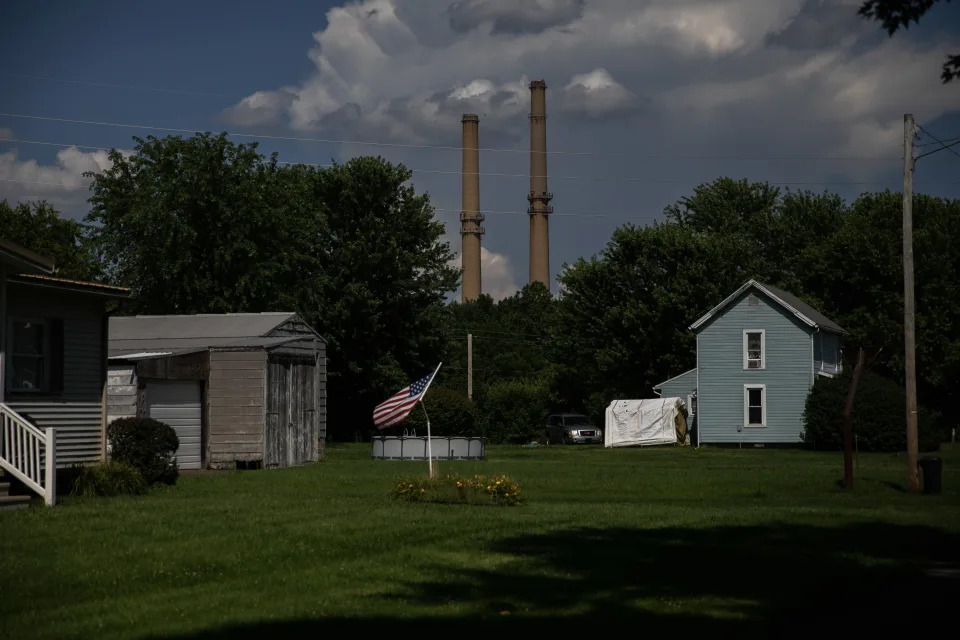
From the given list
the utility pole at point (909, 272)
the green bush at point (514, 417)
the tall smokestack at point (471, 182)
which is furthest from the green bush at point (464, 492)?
the tall smokestack at point (471, 182)

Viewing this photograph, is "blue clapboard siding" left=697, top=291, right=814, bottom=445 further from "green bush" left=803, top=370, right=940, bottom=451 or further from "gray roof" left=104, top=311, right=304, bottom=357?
"gray roof" left=104, top=311, right=304, bottom=357

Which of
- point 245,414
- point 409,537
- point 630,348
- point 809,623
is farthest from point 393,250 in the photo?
point 809,623

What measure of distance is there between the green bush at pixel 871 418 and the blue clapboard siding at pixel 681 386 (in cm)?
1126

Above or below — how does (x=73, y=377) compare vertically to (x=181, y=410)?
above

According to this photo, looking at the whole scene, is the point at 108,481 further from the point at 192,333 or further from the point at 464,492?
the point at 192,333

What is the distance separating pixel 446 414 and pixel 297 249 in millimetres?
15189

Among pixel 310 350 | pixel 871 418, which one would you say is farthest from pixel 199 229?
pixel 871 418

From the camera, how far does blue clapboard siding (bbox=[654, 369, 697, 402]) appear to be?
2541 inches

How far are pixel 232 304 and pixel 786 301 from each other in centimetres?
2705

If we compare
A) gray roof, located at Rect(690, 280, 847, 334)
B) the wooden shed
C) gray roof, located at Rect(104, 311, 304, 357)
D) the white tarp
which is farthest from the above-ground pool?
gray roof, located at Rect(690, 280, 847, 334)

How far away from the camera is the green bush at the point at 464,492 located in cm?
2233

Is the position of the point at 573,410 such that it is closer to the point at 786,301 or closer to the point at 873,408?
the point at 786,301

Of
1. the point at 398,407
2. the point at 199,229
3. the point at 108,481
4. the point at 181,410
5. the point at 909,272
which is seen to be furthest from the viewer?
the point at 199,229

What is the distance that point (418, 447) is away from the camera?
40531 mm
